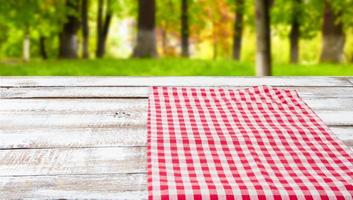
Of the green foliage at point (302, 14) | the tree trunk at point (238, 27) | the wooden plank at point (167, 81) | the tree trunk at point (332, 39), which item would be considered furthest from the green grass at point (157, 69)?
the wooden plank at point (167, 81)

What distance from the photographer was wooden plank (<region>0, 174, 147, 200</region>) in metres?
1.48

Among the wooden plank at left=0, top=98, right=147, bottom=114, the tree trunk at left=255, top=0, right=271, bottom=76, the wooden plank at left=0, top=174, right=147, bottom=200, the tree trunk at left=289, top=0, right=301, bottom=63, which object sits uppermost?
the wooden plank at left=0, top=98, right=147, bottom=114

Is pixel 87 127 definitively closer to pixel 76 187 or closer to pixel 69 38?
pixel 76 187

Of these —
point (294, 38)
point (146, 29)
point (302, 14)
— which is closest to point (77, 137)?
point (146, 29)

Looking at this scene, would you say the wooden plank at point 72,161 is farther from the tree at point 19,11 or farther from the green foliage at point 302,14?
the green foliage at point 302,14

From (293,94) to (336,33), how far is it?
1371cm

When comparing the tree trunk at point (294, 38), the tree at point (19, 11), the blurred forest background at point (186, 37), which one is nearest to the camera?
the blurred forest background at point (186, 37)

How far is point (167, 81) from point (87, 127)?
3.02ft

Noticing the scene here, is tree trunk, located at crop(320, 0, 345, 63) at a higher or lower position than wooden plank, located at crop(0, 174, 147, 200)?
lower

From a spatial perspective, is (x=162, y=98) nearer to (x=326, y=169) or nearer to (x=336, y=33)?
(x=326, y=169)

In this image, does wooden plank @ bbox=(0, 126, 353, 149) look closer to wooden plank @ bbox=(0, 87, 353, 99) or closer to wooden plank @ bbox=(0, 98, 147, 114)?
wooden plank @ bbox=(0, 98, 147, 114)

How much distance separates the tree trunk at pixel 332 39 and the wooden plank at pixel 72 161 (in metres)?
14.6

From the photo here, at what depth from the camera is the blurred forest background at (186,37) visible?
452 inches

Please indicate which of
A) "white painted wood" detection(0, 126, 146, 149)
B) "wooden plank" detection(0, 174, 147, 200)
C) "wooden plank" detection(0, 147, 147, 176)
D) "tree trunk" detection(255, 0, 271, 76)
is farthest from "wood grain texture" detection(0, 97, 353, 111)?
"tree trunk" detection(255, 0, 271, 76)
